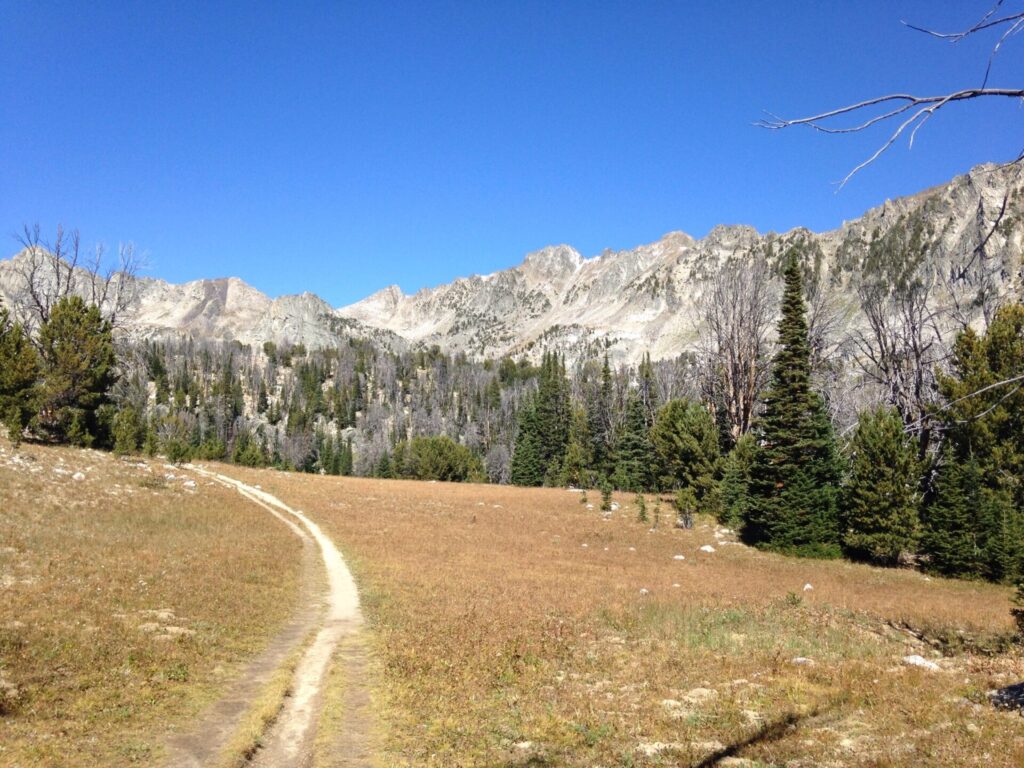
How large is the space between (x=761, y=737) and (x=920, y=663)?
17.5 feet

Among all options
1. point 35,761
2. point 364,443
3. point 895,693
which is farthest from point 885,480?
point 364,443

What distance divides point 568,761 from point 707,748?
195 centimetres

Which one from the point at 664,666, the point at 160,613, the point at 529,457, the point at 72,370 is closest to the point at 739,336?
the point at 664,666

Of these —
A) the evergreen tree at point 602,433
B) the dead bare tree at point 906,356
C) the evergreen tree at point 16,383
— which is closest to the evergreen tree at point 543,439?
the evergreen tree at point 602,433

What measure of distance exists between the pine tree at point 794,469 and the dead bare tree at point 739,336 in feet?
27.6

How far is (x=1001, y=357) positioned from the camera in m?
37.2

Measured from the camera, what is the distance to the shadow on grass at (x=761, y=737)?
8.04 m

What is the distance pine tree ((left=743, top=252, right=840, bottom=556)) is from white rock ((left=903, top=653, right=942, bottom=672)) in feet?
83.4

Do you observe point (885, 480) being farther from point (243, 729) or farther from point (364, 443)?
point (364, 443)

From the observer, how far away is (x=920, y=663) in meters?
11.8

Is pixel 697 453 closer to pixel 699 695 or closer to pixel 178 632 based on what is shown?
pixel 699 695

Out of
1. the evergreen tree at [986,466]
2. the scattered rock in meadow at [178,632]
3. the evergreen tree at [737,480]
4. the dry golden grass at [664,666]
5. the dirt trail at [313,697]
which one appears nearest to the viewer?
the dry golden grass at [664,666]

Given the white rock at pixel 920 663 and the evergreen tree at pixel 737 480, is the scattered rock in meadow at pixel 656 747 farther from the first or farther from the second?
the evergreen tree at pixel 737 480

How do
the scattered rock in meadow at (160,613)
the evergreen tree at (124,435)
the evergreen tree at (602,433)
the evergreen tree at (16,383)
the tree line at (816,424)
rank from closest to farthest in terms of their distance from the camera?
the scattered rock in meadow at (160,613)
the tree line at (816,424)
the evergreen tree at (16,383)
the evergreen tree at (124,435)
the evergreen tree at (602,433)
